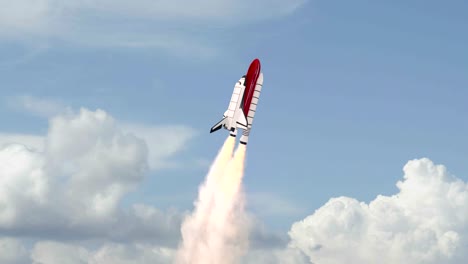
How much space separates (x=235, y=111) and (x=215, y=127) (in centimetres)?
530

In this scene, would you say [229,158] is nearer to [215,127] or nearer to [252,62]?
[215,127]

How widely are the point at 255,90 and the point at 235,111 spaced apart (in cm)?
564

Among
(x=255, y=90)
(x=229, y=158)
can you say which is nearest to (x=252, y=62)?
(x=255, y=90)

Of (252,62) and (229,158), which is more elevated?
(252,62)

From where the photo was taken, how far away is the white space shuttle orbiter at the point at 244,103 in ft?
513

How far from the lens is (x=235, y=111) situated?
156 metres

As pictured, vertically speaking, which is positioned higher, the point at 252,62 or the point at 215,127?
the point at 252,62

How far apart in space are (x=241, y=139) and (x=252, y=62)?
1419 centimetres

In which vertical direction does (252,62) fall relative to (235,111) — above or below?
above

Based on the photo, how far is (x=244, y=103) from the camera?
15725cm

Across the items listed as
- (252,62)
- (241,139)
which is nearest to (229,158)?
(241,139)

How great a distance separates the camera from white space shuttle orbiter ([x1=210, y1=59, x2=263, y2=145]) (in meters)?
156

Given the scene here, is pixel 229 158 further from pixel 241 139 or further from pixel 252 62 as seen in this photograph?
pixel 252 62

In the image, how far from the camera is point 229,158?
164250 millimetres
